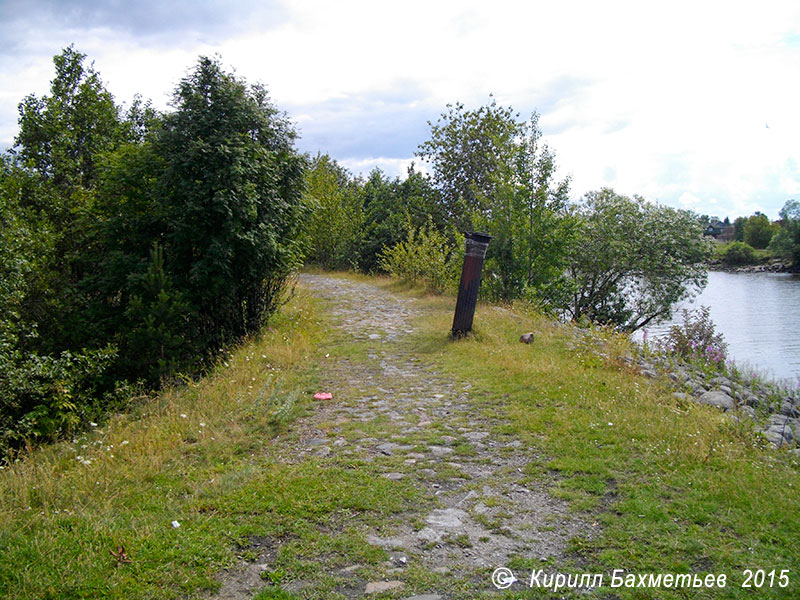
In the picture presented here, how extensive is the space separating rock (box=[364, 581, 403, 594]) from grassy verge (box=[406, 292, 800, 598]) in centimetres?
102

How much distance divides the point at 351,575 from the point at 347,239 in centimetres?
2638

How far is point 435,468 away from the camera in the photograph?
4887 mm

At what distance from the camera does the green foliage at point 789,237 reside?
155 feet

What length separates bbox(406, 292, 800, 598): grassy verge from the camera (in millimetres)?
3377

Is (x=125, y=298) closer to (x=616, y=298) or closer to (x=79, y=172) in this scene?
(x=79, y=172)

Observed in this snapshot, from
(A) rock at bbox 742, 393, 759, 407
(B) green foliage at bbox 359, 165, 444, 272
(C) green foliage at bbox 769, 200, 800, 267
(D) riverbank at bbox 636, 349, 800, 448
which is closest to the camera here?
(D) riverbank at bbox 636, 349, 800, 448

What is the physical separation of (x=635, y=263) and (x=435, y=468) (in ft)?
65.3

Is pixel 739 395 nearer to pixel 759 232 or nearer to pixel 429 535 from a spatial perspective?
pixel 429 535

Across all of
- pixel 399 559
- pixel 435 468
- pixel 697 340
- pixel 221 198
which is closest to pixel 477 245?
pixel 221 198

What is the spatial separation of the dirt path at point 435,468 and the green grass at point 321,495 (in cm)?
10

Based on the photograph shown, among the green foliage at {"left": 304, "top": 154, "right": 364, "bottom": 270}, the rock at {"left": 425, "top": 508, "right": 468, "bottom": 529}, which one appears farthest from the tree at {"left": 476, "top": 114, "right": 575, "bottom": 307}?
the green foliage at {"left": 304, "top": 154, "right": 364, "bottom": 270}

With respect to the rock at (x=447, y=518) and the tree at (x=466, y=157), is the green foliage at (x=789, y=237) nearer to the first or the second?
the tree at (x=466, y=157)

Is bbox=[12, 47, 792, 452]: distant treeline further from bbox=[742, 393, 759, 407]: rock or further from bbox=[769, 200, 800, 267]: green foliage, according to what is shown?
bbox=[769, 200, 800, 267]: green foliage

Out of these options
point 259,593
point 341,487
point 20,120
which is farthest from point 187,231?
point 259,593
